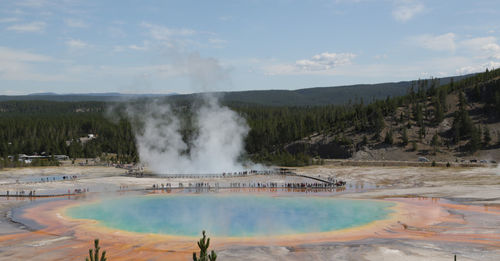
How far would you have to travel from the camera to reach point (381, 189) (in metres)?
54.6

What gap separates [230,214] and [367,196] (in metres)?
17.7

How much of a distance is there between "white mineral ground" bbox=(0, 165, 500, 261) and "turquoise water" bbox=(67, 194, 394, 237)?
4.84m

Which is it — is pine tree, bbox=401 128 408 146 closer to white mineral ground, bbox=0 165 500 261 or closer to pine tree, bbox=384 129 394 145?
pine tree, bbox=384 129 394 145

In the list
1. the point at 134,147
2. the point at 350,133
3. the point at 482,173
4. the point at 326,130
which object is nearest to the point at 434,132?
the point at 350,133

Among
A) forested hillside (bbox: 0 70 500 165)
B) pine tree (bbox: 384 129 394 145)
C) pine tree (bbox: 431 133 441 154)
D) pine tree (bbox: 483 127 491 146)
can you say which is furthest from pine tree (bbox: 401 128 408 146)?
pine tree (bbox: 483 127 491 146)

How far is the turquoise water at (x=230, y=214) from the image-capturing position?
111ft

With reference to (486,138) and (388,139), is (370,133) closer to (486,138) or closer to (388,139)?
(388,139)

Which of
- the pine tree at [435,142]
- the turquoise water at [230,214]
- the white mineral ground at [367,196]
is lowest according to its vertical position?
the turquoise water at [230,214]

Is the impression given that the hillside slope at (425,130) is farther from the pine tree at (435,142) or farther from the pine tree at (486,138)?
the pine tree at (435,142)

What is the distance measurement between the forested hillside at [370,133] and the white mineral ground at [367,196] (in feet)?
57.0

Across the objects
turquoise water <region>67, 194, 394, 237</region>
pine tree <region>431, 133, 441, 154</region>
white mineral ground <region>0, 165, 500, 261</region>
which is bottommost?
turquoise water <region>67, 194, 394, 237</region>

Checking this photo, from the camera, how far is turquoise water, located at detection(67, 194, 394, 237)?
33688 millimetres

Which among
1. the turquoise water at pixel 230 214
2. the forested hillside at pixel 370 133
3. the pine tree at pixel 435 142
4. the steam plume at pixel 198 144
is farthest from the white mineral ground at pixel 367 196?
the pine tree at pixel 435 142

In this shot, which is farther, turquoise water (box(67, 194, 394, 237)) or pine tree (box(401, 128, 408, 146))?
pine tree (box(401, 128, 408, 146))
